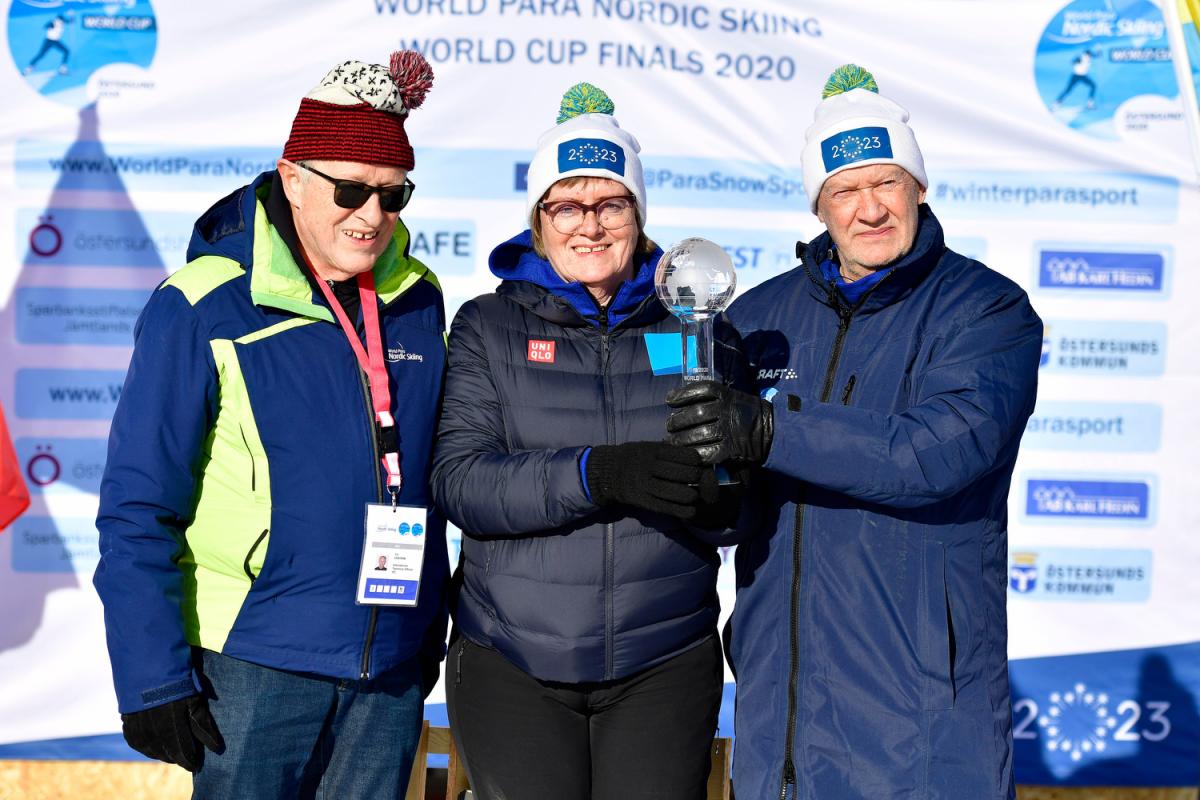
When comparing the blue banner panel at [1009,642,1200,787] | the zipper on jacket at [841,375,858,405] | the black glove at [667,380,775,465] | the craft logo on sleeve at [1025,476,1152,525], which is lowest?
the blue banner panel at [1009,642,1200,787]

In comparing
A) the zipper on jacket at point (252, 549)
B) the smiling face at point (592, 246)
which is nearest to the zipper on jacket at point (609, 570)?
the smiling face at point (592, 246)

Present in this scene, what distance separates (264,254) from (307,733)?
87cm

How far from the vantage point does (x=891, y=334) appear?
1845mm

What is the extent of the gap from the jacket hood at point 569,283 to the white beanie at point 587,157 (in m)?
0.10

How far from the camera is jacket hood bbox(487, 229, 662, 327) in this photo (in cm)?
196

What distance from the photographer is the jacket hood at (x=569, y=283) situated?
6.44 ft

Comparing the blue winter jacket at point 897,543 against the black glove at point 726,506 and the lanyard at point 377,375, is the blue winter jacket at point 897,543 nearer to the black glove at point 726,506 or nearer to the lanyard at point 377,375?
the black glove at point 726,506

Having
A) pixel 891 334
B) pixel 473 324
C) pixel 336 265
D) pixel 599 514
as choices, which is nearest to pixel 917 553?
pixel 891 334

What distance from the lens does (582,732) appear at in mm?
1949

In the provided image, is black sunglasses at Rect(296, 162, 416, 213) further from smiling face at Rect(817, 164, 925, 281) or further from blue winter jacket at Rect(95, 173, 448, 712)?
smiling face at Rect(817, 164, 925, 281)

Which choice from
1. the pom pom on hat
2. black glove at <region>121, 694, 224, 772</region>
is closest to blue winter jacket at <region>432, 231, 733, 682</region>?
the pom pom on hat

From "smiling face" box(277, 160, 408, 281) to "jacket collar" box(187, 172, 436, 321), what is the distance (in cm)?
6

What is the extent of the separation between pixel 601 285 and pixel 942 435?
26.9 inches

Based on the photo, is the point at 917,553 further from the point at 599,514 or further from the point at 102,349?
the point at 102,349
